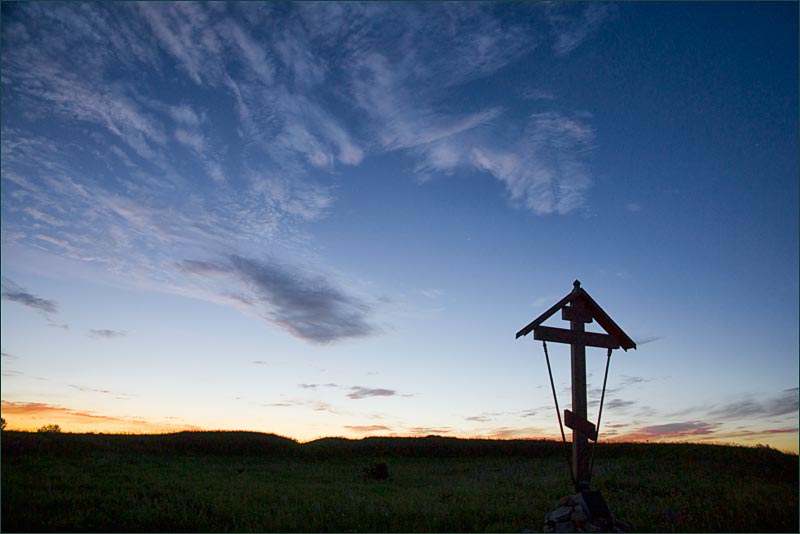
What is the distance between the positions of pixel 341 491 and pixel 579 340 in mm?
10557

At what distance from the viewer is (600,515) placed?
41.2ft

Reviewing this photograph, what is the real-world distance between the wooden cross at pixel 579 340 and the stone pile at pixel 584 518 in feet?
1.81

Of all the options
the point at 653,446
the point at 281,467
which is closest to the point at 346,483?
the point at 281,467

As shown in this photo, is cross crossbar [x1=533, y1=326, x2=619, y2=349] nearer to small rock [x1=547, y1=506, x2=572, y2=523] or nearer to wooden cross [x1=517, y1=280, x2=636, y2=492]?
wooden cross [x1=517, y1=280, x2=636, y2=492]

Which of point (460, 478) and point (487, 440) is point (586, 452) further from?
point (487, 440)

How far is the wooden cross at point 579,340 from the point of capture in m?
13.6

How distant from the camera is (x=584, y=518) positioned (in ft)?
40.9

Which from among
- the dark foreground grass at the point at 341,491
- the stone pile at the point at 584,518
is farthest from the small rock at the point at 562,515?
the dark foreground grass at the point at 341,491

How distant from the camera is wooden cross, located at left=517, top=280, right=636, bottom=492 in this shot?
13570 mm

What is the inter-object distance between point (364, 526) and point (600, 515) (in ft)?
19.3

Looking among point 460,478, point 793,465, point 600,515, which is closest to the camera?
point 600,515

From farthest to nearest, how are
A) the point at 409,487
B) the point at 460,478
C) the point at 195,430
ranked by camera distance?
the point at 195,430 < the point at 460,478 < the point at 409,487

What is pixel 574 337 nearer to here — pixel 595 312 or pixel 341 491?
pixel 595 312

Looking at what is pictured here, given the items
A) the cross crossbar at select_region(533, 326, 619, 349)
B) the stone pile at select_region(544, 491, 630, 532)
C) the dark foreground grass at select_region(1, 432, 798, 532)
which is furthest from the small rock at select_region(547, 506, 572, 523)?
the cross crossbar at select_region(533, 326, 619, 349)
